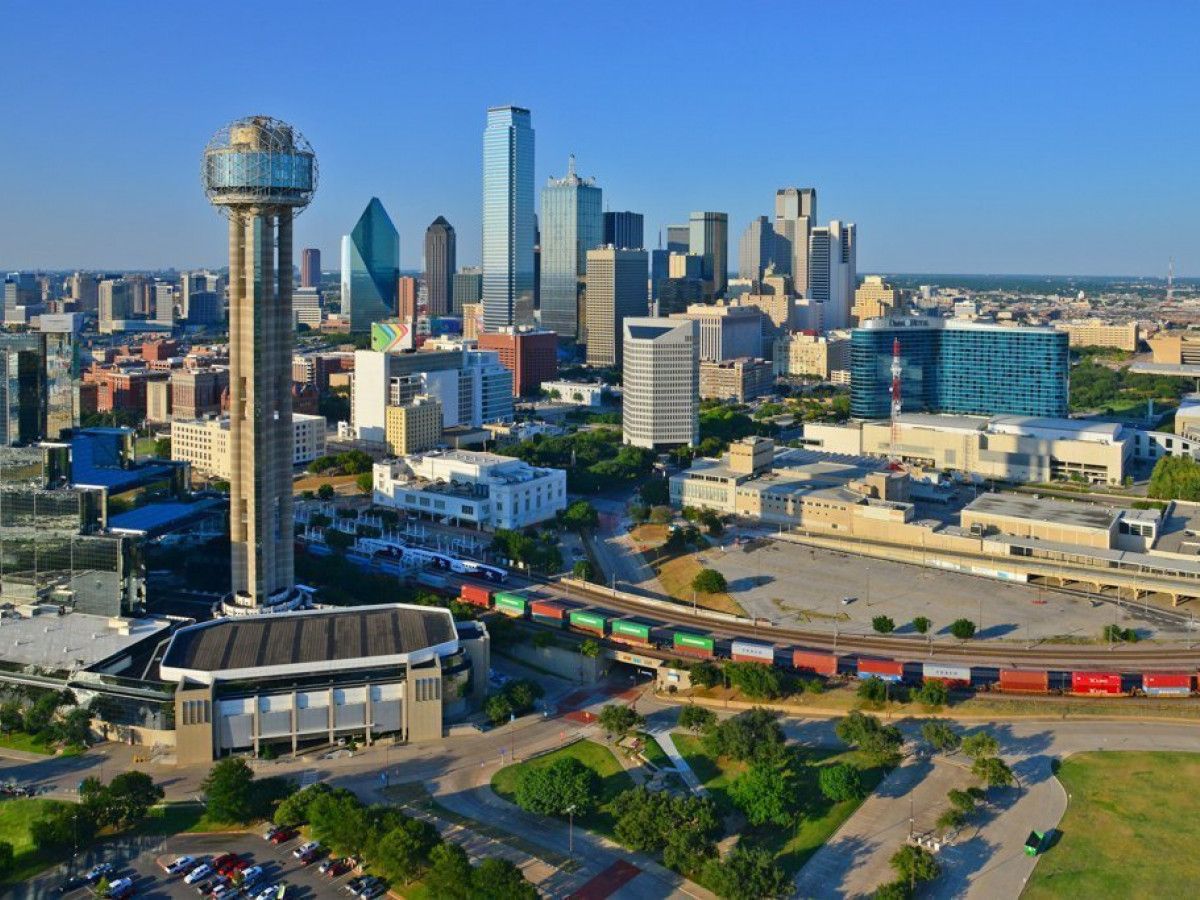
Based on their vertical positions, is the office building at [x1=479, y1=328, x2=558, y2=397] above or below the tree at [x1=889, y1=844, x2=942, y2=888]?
above

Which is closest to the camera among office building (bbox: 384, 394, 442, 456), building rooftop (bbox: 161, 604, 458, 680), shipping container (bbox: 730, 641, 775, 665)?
building rooftop (bbox: 161, 604, 458, 680)

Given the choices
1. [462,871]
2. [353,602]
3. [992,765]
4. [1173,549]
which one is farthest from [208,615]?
[1173,549]

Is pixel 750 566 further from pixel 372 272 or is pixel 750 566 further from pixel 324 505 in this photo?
pixel 372 272

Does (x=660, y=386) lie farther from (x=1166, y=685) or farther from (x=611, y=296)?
(x=611, y=296)

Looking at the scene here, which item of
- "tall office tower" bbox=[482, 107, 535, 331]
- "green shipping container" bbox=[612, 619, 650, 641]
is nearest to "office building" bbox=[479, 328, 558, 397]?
"tall office tower" bbox=[482, 107, 535, 331]

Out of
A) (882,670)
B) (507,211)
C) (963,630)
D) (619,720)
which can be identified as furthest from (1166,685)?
(507,211)

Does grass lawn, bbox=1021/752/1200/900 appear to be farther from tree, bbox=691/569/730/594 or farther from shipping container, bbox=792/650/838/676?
tree, bbox=691/569/730/594
